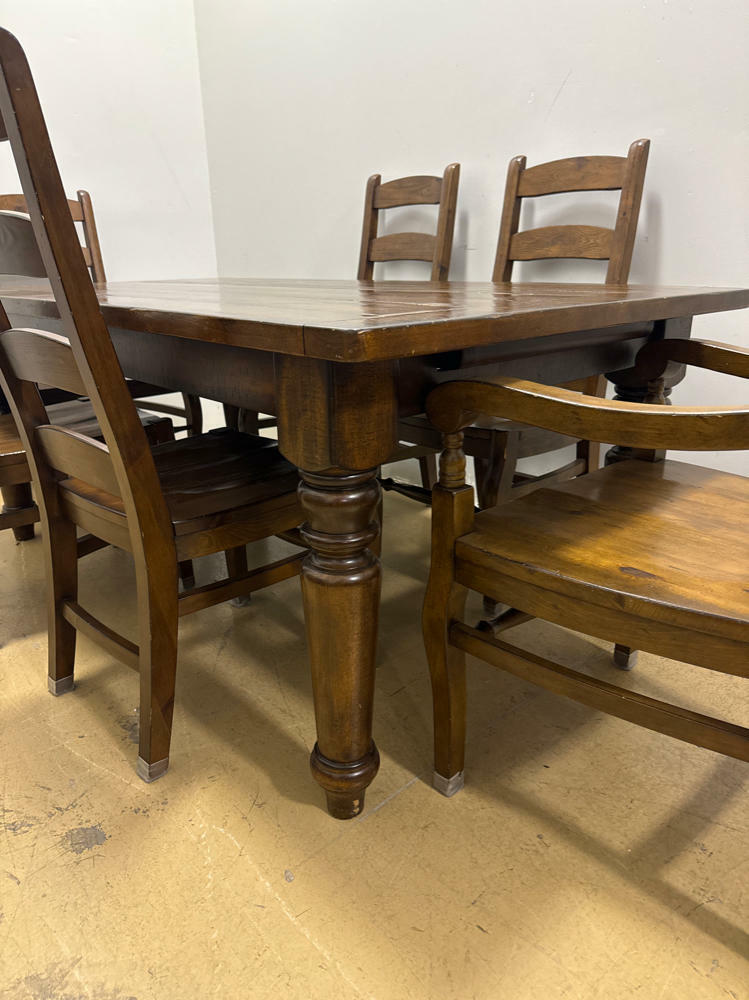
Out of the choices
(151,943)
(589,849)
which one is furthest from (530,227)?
(151,943)

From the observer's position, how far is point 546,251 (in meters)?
1.97

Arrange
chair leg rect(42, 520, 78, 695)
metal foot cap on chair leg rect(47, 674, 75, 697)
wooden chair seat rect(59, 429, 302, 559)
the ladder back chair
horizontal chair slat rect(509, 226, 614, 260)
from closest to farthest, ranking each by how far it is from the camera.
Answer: wooden chair seat rect(59, 429, 302, 559)
chair leg rect(42, 520, 78, 695)
metal foot cap on chair leg rect(47, 674, 75, 697)
horizontal chair slat rect(509, 226, 614, 260)
the ladder back chair

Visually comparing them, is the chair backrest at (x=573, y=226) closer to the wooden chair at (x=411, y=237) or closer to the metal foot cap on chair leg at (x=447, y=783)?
the wooden chair at (x=411, y=237)

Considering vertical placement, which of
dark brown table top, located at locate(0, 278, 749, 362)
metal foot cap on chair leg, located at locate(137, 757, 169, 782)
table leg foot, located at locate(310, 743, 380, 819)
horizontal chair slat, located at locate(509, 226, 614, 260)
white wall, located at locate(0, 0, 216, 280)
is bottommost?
metal foot cap on chair leg, located at locate(137, 757, 169, 782)

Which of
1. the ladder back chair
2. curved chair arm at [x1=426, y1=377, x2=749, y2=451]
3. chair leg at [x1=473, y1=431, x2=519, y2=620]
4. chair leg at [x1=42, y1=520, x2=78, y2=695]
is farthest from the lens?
the ladder back chair

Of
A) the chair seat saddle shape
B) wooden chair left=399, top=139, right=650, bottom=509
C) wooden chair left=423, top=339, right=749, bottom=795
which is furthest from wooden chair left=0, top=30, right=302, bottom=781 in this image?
wooden chair left=399, top=139, right=650, bottom=509

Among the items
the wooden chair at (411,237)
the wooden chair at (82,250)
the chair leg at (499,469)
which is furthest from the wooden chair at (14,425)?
the chair leg at (499,469)

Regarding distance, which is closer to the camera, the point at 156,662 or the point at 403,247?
the point at 156,662

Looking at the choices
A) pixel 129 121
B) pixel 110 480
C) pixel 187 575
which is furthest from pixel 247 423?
pixel 129 121

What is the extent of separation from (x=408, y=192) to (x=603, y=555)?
75.5 inches

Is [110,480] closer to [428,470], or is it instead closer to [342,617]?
[342,617]

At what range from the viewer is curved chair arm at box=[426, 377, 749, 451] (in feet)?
2.21

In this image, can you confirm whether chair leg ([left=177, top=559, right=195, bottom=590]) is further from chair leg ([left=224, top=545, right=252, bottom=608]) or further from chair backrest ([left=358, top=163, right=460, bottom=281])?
chair backrest ([left=358, top=163, right=460, bottom=281])

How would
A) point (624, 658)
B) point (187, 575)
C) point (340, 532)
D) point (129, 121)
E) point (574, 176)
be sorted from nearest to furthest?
point (340, 532), point (624, 658), point (187, 575), point (574, 176), point (129, 121)
